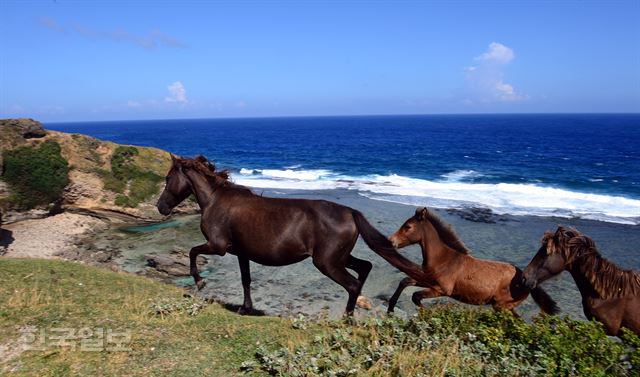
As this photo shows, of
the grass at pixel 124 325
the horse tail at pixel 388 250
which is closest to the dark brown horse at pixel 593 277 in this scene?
the horse tail at pixel 388 250

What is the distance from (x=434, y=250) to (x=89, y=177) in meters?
22.3

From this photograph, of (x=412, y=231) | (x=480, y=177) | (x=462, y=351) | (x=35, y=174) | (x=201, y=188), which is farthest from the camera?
(x=480, y=177)

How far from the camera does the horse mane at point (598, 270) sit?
6371mm

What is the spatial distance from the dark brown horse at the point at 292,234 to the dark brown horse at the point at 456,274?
1.22ft

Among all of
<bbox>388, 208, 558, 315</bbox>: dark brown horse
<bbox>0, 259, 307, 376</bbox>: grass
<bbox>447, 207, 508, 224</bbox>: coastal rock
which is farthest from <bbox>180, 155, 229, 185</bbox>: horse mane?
<bbox>447, 207, 508, 224</bbox>: coastal rock

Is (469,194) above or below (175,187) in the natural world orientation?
below

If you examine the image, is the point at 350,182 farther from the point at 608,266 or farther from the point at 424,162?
the point at 608,266

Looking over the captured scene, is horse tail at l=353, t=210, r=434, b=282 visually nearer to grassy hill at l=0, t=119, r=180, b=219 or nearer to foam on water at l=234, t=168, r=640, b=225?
grassy hill at l=0, t=119, r=180, b=219

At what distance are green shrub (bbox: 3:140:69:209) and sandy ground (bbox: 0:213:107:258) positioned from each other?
109cm

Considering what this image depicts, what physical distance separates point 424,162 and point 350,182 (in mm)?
Result: 21601

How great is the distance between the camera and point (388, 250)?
26.2 feet

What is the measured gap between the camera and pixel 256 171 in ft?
176

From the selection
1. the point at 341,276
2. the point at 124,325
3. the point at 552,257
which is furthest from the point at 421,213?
the point at 124,325

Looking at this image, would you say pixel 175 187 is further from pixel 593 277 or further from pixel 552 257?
pixel 593 277
